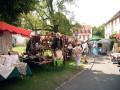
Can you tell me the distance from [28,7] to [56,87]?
242 inches

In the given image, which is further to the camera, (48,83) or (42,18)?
(42,18)

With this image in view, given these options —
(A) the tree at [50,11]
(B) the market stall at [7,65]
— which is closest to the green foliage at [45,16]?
(A) the tree at [50,11]

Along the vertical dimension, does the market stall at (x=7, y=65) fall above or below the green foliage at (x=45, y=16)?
below

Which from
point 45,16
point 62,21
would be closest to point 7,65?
point 62,21

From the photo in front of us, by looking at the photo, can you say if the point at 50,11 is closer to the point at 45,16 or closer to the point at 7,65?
the point at 45,16

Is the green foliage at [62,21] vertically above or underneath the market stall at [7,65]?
above

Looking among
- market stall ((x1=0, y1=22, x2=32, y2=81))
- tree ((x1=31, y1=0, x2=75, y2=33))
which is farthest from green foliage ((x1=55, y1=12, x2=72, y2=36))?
market stall ((x1=0, y1=22, x2=32, y2=81))

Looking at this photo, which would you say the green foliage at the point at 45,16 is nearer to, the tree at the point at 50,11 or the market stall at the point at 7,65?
the tree at the point at 50,11

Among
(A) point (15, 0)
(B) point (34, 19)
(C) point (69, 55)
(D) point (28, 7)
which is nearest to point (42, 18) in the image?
(B) point (34, 19)

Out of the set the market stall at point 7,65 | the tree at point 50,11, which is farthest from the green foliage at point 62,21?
the market stall at point 7,65

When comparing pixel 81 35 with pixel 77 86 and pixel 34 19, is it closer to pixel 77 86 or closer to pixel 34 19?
pixel 34 19

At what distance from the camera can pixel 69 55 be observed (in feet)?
40.0

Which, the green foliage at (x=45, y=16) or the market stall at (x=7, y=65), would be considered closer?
the market stall at (x=7, y=65)

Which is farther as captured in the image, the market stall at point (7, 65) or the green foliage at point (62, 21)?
the green foliage at point (62, 21)
